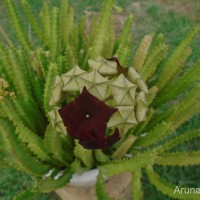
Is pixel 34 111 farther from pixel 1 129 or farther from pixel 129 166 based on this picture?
Result: pixel 129 166

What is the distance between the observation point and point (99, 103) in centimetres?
72

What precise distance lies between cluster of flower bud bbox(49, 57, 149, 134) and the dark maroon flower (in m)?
0.02

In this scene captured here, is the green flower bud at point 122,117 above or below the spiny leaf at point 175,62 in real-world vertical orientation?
above

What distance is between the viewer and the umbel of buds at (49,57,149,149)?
2.38 ft

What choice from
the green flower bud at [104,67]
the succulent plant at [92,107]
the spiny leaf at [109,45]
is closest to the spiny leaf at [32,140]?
the succulent plant at [92,107]

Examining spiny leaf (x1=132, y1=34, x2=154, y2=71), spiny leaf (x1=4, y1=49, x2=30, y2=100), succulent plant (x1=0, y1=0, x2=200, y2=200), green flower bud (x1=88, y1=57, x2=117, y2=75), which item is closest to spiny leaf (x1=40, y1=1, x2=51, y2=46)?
succulent plant (x1=0, y1=0, x2=200, y2=200)

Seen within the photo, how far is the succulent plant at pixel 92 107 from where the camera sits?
2.49 ft

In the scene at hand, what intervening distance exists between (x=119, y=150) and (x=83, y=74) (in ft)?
0.89

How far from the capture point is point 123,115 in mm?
754

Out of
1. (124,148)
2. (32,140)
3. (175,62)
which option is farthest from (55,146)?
(175,62)

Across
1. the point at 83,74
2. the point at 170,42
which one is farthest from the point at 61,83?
the point at 170,42

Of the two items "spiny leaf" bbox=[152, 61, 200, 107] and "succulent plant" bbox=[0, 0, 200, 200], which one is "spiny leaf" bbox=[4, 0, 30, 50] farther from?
"spiny leaf" bbox=[152, 61, 200, 107]

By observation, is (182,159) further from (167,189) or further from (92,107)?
(92,107)

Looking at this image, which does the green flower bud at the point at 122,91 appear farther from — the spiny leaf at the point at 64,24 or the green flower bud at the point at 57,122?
the spiny leaf at the point at 64,24
